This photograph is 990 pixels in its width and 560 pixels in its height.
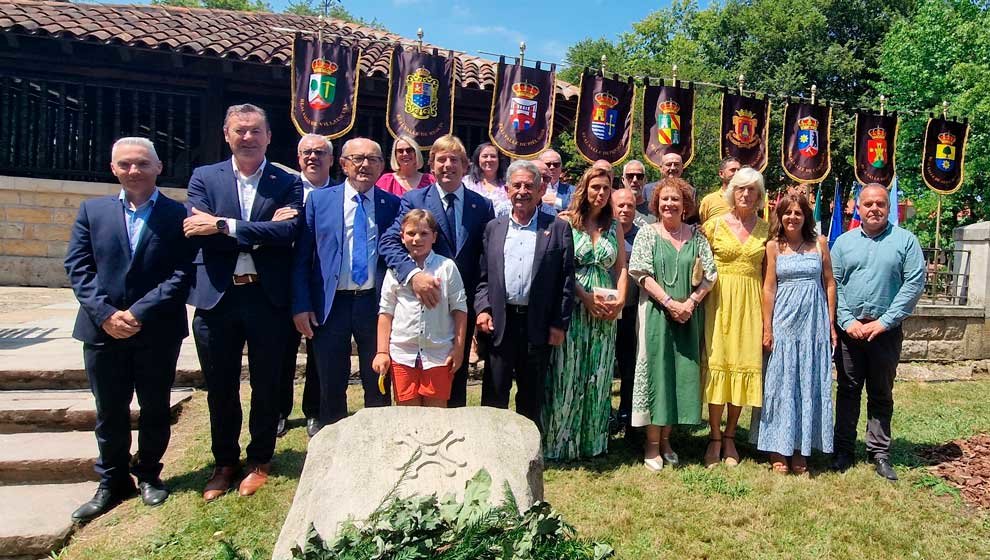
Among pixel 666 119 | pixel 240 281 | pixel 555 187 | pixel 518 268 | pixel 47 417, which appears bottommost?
pixel 47 417

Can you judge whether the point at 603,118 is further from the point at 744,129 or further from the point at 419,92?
the point at 419,92

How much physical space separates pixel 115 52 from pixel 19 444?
7.24 m

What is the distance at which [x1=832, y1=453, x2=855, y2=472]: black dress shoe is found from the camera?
13.6 feet

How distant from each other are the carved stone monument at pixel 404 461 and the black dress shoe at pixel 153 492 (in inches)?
49.7

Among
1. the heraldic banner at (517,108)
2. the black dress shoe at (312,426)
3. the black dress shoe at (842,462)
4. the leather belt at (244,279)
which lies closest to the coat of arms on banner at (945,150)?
the heraldic banner at (517,108)

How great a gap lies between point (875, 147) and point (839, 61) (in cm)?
1412

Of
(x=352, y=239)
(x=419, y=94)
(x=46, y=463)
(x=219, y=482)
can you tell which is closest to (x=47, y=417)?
(x=46, y=463)

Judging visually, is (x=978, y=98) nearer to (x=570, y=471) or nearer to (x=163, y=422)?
(x=570, y=471)

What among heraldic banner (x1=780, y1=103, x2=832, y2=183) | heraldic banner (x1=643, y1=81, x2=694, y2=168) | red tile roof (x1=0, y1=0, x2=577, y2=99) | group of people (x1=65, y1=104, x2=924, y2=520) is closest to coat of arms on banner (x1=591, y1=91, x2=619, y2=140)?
heraldic banner (x1=643, y1=81, x2=694, y2=168)

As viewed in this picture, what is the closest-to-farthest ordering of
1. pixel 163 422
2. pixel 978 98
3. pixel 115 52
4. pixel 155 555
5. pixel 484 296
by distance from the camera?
pixel 155 555
pixel 163 422
pixel 484 296
pixel 115 52
pixel 978 98

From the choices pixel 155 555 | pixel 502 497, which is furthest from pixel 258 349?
pixel 502 497

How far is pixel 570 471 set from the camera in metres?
4.00

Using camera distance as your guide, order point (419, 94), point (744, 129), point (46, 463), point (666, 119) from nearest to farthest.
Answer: point (46, 463) < point (419, 94) < point (666, 119) < point (744, 129)

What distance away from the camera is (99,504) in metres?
3.34
